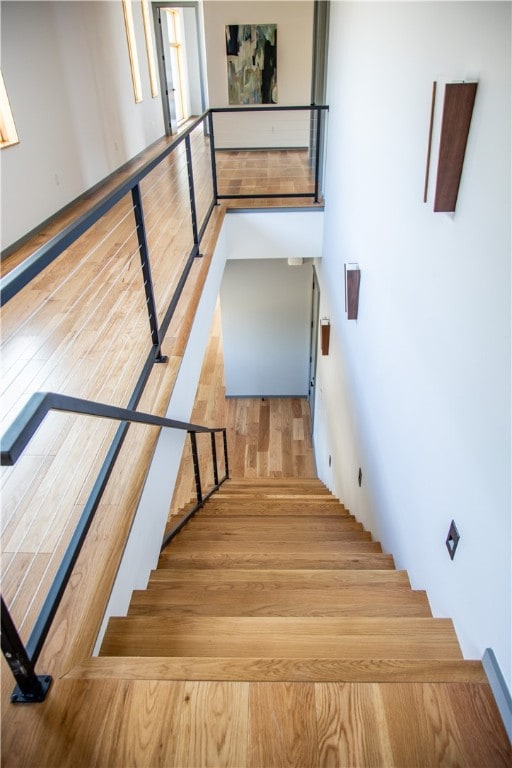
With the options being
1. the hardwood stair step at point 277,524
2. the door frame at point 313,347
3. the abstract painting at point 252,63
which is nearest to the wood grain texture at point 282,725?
the hardwood stair step at point 277,524

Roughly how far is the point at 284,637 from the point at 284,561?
3.01ft

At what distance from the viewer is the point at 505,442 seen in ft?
3.77

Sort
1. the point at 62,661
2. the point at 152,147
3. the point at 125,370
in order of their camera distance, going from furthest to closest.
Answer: the point at 152,147 → the point at 125,370 → the point at 62,661

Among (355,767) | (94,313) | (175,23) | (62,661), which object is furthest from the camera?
(175,23)

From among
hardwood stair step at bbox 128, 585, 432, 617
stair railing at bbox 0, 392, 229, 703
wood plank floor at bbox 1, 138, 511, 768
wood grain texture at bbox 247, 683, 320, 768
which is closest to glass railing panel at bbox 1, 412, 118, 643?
wood plank floor at bbox 1, 138, 511, 768

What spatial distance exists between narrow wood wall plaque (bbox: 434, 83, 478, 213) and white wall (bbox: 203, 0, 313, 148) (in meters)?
6.64

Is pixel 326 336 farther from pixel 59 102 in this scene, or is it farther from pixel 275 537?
pixel 59 102

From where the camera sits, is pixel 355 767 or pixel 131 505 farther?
pixel 131 505

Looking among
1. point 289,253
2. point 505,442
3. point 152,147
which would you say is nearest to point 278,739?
point 505,442

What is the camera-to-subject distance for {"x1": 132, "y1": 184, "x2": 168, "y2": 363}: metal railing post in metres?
2.07

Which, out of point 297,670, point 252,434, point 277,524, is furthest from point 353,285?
point 252,434

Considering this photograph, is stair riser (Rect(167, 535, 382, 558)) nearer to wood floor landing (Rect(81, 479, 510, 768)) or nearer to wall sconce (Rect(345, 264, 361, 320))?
wood floor landing (Rect(81, 479, 510, 768))

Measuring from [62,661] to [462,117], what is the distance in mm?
1781

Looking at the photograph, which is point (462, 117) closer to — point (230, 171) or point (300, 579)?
point (300, 579)
